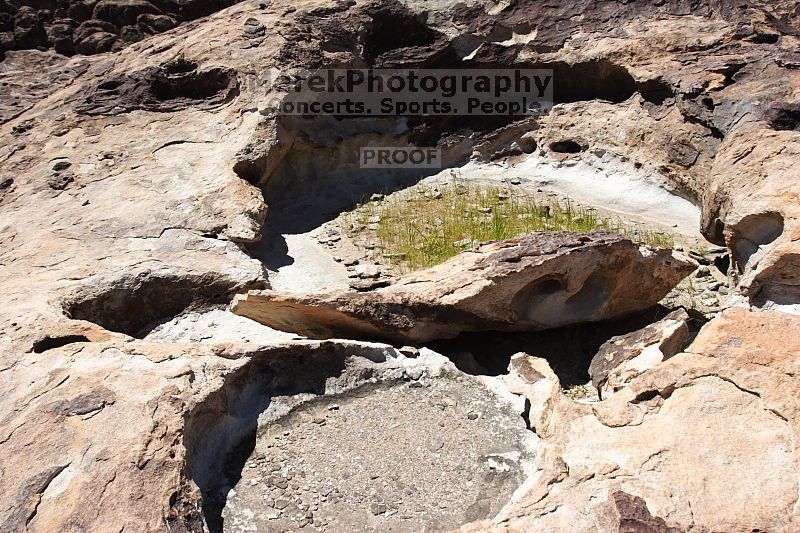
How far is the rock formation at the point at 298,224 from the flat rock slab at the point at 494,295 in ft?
0.15

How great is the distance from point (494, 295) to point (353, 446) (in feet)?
4.02

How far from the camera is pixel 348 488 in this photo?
317 cm

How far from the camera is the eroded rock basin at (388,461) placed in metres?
3.04

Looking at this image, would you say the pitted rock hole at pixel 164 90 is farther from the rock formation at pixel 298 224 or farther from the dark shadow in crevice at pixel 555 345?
the dark shadow in crevice at pixel 555 345

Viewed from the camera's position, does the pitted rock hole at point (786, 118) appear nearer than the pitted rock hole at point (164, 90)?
Yes

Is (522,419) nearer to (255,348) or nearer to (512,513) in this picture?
(512,513)

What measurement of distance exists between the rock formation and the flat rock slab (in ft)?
0.15

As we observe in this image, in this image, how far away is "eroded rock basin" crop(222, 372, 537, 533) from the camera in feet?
9.96

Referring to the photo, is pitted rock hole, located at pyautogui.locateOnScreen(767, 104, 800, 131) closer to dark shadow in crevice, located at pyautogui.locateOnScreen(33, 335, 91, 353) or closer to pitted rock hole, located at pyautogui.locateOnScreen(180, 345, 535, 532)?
pitted rock hole, located at pyautogui.locateOnScreen(180, 345, 535, 532)

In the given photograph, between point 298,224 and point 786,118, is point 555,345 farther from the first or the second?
point 298,224

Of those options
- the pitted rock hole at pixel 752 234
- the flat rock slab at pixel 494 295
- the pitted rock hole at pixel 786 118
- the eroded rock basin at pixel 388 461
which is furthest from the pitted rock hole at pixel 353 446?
the pitted rock hole at pixel 786 118

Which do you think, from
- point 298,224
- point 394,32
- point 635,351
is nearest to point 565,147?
point 394,32

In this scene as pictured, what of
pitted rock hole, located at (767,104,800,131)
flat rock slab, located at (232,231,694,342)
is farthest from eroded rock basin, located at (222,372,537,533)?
pitted rock hole, located at (767,104,800,131)

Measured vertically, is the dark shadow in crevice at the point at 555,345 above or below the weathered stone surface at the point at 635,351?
below
